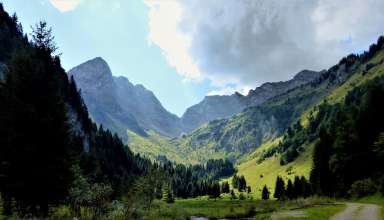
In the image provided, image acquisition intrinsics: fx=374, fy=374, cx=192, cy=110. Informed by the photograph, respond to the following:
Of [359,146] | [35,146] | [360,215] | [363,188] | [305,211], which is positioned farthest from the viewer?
[359,146]

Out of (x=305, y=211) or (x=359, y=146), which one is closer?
(x=305, y=211)

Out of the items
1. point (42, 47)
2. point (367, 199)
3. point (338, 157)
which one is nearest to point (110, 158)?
point (338, 157)

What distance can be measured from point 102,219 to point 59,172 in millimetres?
8261

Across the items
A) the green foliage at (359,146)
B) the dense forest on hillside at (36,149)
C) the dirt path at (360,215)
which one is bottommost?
the dirt path at (360,215)

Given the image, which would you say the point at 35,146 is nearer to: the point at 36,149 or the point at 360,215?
the point at 36,149

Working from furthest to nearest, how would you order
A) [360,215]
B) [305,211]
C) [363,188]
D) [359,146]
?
1. [359,146]
2. [363,188]
3. [305,211]
4. [360,215]

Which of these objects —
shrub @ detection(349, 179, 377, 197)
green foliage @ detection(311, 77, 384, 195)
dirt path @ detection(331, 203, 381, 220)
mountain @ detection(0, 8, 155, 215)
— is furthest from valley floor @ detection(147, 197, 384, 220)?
mountain @ detection(0, 8, 155, 215)

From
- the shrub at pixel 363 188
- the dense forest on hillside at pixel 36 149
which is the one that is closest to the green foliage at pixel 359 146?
the shrub at pixel 363 188

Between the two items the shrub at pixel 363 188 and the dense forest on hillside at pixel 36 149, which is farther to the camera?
the shrub at pixel 363 188

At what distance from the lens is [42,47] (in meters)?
39.7

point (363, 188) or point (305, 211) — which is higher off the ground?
point (363, 188)

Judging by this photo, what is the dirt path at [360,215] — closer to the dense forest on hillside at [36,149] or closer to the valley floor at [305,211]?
the valley floor at [305,211]

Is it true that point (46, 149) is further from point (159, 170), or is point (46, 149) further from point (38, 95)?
point (159, 170)

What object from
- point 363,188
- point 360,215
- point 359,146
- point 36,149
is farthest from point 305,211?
point 359,146
